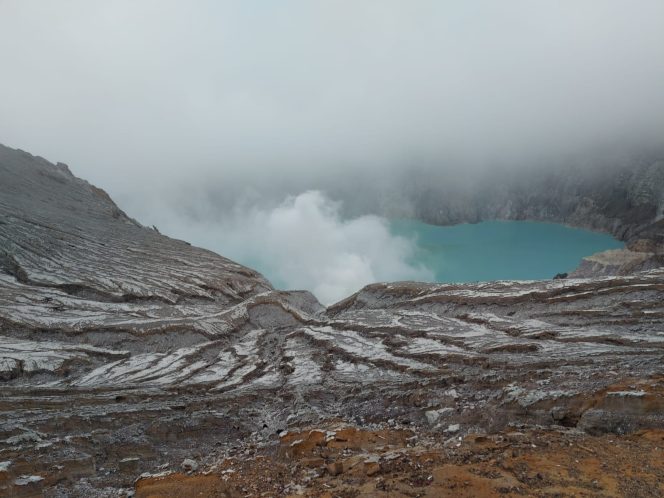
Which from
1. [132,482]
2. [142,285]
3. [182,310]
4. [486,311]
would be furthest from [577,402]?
[142,285]

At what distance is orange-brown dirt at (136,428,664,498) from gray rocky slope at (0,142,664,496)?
353cm

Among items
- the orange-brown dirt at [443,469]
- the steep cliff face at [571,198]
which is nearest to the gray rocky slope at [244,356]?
the orange-brown dirt at [443,469]

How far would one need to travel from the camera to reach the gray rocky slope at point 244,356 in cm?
2292

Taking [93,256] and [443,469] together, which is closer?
[443,469]

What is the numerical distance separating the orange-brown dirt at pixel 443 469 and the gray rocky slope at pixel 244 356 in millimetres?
3528

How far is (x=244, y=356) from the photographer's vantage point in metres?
56.2

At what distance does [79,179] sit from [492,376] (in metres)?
162

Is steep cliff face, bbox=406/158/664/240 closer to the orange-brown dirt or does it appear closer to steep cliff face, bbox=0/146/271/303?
steep cliff face, bbox=0/146/271/303

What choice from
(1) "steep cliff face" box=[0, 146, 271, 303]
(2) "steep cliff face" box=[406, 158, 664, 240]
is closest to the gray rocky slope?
(1) "steep cliff face" box=[0, 146, 271, 303]

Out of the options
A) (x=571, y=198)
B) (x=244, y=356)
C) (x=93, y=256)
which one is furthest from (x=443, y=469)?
(x=571, y=198)

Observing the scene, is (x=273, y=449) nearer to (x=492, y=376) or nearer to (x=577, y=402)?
(x=577, y=402)

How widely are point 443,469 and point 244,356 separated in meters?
44.3

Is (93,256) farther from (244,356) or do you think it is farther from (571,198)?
(571,198)

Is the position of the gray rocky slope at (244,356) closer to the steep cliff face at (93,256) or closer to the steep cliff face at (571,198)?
the steep cliff face at (93,256)
